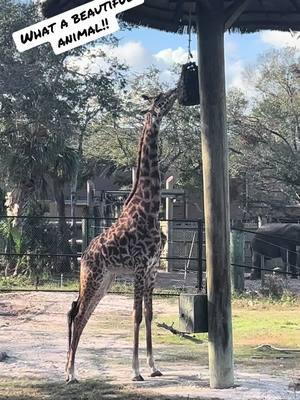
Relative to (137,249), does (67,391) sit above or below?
below

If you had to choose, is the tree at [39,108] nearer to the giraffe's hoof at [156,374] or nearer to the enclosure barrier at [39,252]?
the enclosure barrier at [39,252]

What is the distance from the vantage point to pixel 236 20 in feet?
21.6

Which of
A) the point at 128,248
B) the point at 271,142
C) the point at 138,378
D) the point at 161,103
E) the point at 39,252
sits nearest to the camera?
the point at 138,378

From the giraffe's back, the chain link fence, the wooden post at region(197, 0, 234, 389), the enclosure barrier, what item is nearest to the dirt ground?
the wooden post at region(197, 0, 234, 389)

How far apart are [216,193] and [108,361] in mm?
2403

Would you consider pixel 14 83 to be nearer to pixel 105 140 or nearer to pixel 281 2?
pixel 281 2

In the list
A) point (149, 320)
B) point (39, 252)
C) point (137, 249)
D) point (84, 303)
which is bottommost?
point (149, 320)

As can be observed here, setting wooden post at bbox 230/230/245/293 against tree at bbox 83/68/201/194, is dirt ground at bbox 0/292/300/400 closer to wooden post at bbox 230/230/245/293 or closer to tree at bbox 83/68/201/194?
wooden post at bbox 230/230/245/293

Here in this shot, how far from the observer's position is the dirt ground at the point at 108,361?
5566mm

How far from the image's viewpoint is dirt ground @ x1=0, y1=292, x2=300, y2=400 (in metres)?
5.57

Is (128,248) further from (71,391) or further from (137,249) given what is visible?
(71,391)

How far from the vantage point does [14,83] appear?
14.6 m

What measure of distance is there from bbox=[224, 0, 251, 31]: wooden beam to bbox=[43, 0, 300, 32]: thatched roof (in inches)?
9.5

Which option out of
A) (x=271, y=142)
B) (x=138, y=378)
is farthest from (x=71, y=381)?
(x=271, y=142)
